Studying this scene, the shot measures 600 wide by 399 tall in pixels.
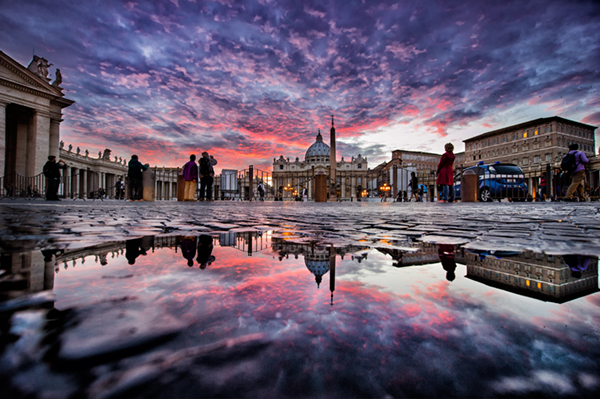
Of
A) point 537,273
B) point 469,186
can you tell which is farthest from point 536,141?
point 537,273

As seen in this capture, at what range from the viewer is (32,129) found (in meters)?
22.3

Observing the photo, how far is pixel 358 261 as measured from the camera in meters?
1.21

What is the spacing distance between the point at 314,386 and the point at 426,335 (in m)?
0.27

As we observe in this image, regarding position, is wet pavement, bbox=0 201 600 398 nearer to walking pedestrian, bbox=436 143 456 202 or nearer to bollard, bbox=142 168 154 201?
walking pedestrian, bbox=436 143 456 202

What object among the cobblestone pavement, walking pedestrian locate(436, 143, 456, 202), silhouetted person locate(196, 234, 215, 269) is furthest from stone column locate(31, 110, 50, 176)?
silhouetted person locate(196, 234, 215, 269)

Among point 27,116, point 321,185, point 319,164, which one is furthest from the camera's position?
point 319,164

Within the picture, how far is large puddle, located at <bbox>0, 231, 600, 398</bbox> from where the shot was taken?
0.39 metres

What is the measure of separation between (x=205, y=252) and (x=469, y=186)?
1426 centimetres

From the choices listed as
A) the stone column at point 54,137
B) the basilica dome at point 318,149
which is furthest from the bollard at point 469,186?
the basilica dome at point 318,149

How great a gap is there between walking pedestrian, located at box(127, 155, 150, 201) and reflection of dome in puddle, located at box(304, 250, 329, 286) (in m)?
12.8

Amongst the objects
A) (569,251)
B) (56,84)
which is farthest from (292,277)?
(56,84)

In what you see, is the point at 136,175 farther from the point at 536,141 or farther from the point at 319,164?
the point at 319,164

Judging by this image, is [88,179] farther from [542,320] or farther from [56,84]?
[542,320]

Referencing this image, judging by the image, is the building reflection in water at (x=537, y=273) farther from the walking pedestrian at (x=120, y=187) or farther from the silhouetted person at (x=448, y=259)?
the walking pedestrian at (x=120, y=187)
